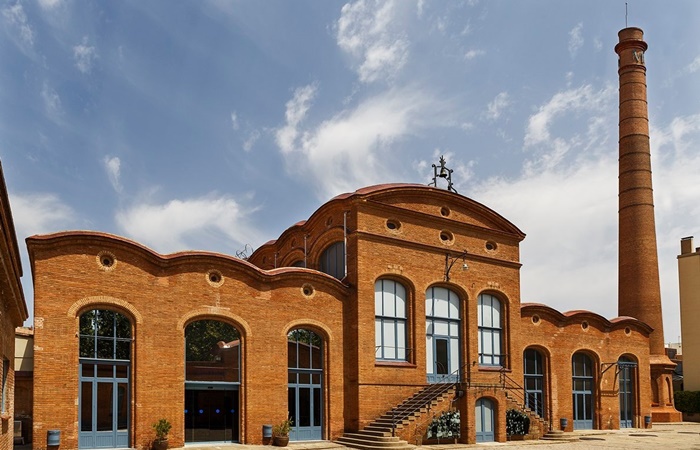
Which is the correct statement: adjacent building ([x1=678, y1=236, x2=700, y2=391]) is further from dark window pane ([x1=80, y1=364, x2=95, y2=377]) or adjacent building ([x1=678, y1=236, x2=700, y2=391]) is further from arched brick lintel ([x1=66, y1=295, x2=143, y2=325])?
dark window pane ([x1=80, y1=364, x2=95, y2=377])

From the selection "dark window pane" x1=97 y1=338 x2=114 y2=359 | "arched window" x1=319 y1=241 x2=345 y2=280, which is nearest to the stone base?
"arched window" x1=319 y1=241 x2=345 y2=280

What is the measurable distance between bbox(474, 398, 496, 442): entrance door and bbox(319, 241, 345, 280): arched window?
6979mm

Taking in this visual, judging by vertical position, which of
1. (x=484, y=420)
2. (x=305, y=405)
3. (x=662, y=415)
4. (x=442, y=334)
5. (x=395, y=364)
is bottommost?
(x=662, y=415)

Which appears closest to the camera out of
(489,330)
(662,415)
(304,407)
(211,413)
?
(211,413)

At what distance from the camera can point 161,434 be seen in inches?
782

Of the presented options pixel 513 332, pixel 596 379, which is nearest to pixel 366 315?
pixel 513 332

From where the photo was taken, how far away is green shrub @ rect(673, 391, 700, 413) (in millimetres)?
44438

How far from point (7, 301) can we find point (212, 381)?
8.75m

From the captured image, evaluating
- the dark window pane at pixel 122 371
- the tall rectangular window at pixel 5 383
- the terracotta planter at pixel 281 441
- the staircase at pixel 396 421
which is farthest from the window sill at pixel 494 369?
the tall rectangular window at pixel 5 383

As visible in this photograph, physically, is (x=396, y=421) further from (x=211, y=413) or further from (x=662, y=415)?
(x=662, y=415)

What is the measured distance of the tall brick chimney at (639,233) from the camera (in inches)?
1582

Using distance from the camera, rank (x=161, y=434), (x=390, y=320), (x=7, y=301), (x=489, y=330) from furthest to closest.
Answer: (x=489, y=330) < (x=390, y=320) < (x=161, y=434) < (x=7, y=301)

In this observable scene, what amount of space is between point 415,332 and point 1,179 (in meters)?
18.6

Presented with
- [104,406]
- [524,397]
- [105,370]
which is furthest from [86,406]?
[524,397]
